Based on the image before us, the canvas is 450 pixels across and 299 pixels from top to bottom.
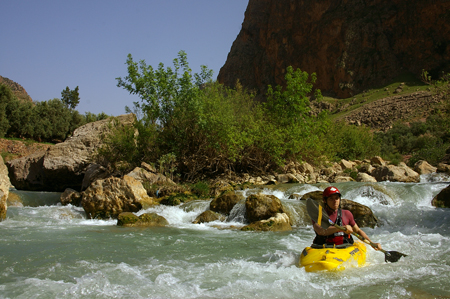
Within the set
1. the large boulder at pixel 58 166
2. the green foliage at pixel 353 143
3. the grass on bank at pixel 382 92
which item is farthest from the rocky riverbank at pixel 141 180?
the grass on bank at pixel 382 92

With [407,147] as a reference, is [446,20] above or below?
above

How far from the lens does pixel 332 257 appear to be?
16.9 feet

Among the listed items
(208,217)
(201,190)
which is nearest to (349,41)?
(201,190)

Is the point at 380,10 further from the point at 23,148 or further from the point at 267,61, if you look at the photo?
the point at 23,148

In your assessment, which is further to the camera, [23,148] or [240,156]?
[23,148]

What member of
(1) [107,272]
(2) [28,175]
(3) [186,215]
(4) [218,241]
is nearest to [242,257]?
(4) [218,241]

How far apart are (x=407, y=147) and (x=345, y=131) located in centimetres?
668

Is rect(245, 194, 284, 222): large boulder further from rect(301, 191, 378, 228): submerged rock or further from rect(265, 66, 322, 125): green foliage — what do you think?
rect(265, 66, 322, 125): green foliage

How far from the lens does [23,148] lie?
26188 mm

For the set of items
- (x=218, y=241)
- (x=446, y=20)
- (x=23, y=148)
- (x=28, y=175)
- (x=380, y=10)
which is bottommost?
(x=218, y=241)

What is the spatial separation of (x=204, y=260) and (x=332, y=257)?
2.27m

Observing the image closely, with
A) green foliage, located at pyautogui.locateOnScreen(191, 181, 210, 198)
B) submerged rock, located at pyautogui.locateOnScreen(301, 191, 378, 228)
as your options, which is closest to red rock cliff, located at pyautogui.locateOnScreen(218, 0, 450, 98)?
green foliage, located at pyautogui.locateOnScreen(191, 181, 210, 198)

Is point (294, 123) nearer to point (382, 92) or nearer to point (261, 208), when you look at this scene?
point (261, 208)

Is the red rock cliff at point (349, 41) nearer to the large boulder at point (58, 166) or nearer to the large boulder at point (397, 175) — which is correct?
the large boulder at point (397, 175)
